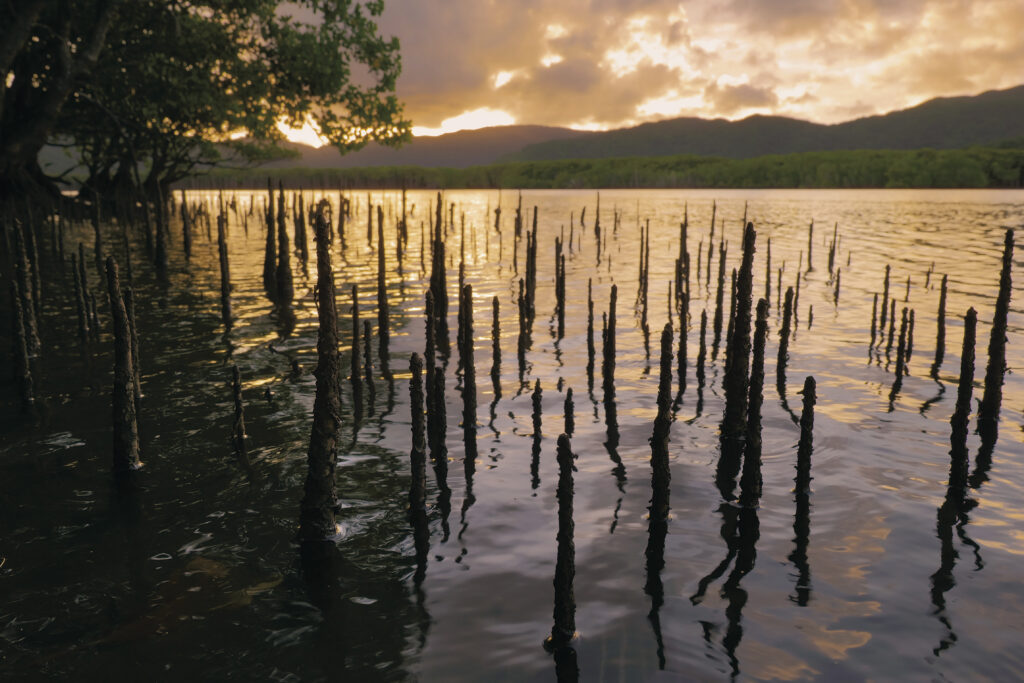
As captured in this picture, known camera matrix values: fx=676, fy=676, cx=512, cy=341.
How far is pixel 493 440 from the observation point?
33.3ft

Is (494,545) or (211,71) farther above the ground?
(211,71)

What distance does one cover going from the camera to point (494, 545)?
7.14 m

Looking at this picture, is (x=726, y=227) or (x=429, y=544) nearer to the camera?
(x=429, y=544)

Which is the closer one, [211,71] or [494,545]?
[494,545]

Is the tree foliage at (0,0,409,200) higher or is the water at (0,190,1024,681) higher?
the tree foliage at (0,0,409,200)

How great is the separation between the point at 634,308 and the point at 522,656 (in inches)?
661

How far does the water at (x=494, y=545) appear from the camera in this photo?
5.49 metres

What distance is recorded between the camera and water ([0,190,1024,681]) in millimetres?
5492

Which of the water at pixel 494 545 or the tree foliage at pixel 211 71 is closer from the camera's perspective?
the water at pixel 494 545

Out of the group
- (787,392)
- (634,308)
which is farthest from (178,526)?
(634,308)

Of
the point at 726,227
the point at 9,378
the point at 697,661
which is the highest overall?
the point at 726,227

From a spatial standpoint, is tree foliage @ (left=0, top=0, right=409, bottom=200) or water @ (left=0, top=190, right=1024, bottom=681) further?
tree foliage @ (left=0, top=0, right=409, bottom=200)

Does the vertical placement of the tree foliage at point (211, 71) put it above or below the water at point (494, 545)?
above

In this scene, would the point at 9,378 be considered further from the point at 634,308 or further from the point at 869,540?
the point at 634,308
